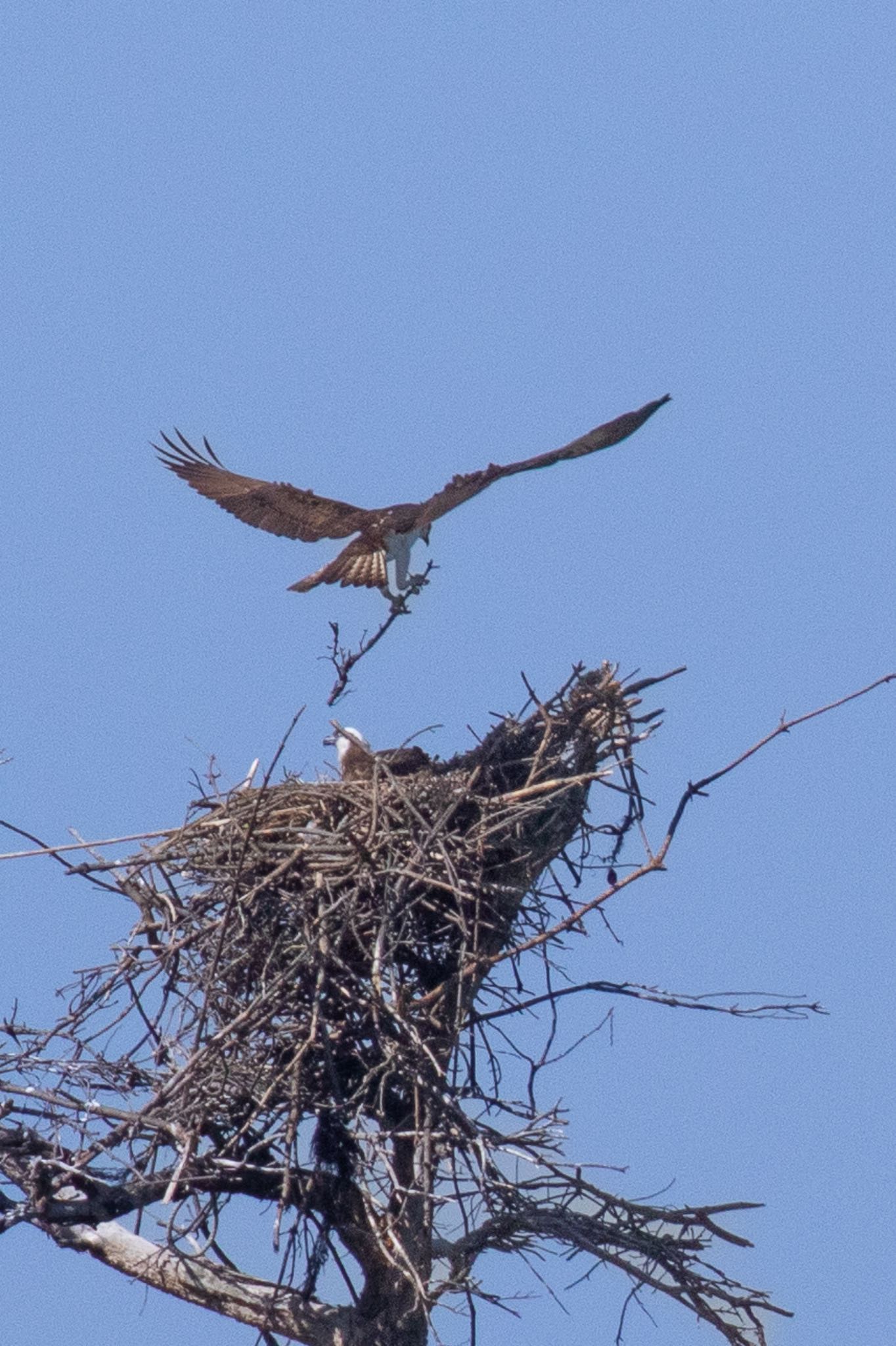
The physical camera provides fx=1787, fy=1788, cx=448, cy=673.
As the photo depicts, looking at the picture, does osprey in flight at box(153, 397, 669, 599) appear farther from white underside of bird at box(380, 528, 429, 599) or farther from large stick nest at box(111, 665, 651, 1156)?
large stick nest at box(111, 665, 651, 1156)

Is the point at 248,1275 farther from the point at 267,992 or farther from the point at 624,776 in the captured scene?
the point at 624,776

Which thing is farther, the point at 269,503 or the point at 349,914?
the point at 269,503

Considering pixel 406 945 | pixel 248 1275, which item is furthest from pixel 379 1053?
pixel 248 1275

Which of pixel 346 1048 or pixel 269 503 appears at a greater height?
pixel 269 503

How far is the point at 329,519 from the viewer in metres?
Answer: 9.70

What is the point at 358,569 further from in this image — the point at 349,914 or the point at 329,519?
the point at 349,914

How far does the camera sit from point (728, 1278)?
6.82 metres

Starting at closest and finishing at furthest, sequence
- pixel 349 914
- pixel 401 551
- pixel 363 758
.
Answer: pixel 349 914
pixel 363 758
pixel 401 551

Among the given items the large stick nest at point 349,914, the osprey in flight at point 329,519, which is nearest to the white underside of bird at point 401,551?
the osprey in flight at point 329,519

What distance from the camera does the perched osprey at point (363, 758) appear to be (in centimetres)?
816

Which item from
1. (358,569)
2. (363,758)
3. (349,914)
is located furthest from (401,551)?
(349,914)

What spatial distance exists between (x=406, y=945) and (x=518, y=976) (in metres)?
0.48

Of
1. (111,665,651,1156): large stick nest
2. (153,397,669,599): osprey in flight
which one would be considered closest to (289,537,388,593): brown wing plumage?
(153,397,669,599): osprey in flight

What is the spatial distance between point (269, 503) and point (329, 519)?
356mm
